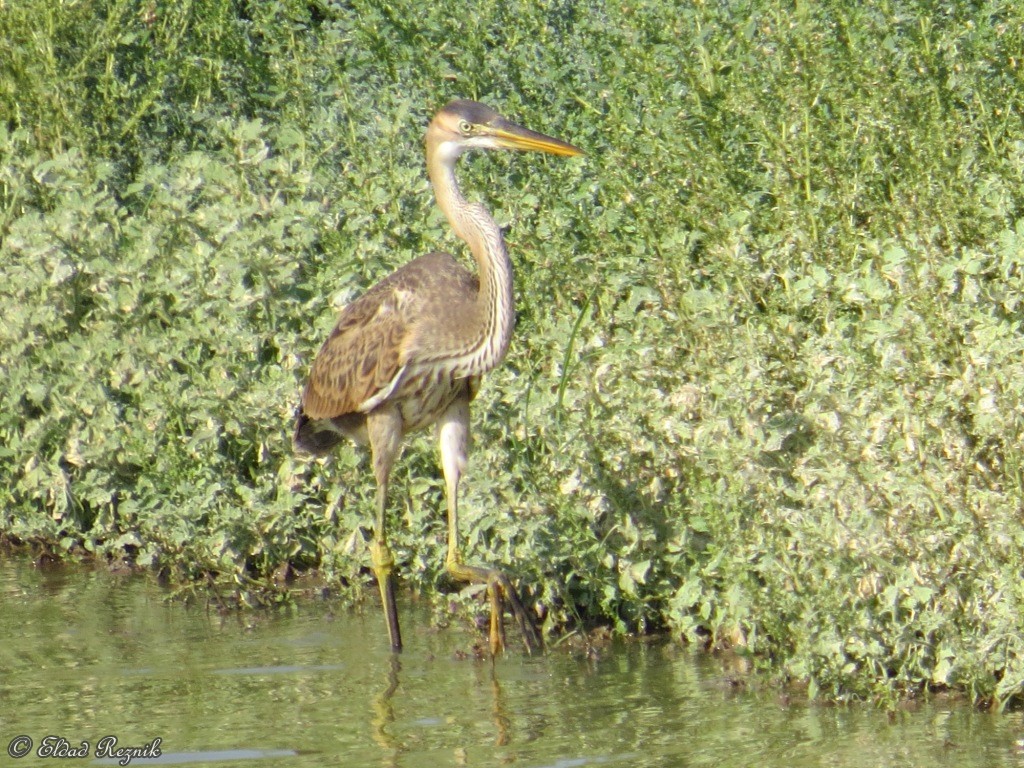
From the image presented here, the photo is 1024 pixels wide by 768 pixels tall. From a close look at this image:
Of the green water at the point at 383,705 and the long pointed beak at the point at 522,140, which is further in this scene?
the long pointed beak at the point at 522,140

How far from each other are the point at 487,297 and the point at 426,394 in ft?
1.62

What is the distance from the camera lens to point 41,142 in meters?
9.66

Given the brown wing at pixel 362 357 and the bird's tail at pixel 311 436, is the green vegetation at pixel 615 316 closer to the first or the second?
the bird's tail at pixel 311 436

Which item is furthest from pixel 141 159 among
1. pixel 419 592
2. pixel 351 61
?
pixel 419 592

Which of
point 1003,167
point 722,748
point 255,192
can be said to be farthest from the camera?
point 255,192

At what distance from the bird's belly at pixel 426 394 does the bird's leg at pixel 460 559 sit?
40mm

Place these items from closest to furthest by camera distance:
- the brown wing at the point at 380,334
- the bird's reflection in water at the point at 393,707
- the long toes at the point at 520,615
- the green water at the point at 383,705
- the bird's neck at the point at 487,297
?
the green water at the point at 383,705 → the bird's reflection in water at the point at 393,707 → the long toes at the point at 520,615 → the bird's neck at the point at 487,297 → the brown wing at the point at 380,334

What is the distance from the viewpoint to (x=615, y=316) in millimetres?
7355

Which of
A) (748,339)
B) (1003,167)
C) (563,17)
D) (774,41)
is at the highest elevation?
(563,17)

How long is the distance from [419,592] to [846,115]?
9.50 ft

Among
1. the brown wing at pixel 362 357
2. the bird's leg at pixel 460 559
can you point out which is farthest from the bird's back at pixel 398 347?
the bird's leg at pixel 460 559

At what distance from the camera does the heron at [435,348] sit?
23.0 feet

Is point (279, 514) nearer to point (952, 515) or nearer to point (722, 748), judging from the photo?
point (722, 748)

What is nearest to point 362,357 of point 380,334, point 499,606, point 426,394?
point 380,334
